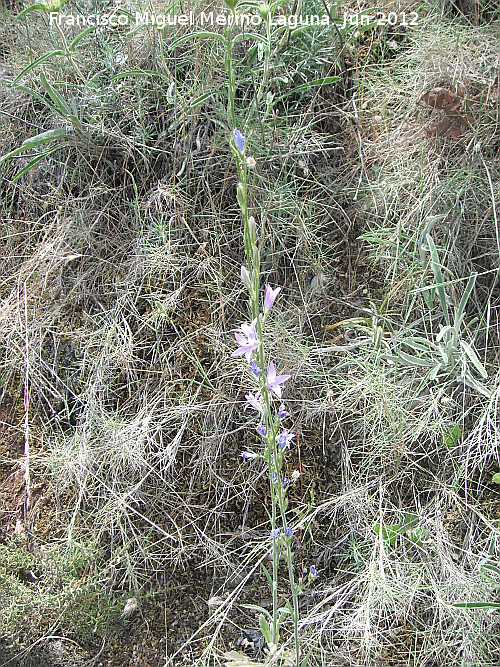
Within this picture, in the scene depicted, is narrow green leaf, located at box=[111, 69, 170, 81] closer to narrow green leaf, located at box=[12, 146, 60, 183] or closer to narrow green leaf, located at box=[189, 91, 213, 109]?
narrow green leaf, located at box=[189, 91, 213, 109]

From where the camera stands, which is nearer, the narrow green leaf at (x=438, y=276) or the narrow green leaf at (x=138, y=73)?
the narrow green leaf at (x=438, y=276)

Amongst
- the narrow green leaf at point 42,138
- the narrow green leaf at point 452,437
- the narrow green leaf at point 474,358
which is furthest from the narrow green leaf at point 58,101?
the narrow green leaf at point 452,437

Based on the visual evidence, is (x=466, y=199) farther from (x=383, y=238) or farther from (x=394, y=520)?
(x=394, y=520)

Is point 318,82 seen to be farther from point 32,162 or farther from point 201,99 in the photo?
point 32,162

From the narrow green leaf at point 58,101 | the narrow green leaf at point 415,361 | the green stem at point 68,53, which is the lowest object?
the narrow green leaf at point 415,361

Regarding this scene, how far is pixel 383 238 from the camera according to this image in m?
2.10

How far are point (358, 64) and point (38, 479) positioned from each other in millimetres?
1812

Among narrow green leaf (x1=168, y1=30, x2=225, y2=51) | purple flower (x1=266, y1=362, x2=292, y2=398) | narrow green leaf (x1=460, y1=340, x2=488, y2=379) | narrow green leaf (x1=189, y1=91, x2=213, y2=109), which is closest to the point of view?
purple flower (x1=266, y1=362, x2=292, y2=398)

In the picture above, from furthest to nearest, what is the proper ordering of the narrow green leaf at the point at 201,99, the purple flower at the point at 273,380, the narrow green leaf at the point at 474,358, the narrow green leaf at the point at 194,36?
the narrow green leaf at the point at 201,99
the narrow green leaf at the point at 194,36
the narrow green leaf at the point at 474,358
the purple flower at the point at 273,380

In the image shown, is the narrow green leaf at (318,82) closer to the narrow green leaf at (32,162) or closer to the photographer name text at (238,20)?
the photographer name text at (238,20)

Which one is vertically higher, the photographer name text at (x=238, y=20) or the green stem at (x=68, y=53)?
the photographer name text at (x=238, y=20)

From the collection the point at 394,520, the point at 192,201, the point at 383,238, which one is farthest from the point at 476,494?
the point at 192,201

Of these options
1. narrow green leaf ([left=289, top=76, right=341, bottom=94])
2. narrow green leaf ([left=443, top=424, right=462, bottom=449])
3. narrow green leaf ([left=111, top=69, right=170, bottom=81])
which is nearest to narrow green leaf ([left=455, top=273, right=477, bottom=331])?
narrow green leaf ([left=443, top=424, right=462, bottom=449])

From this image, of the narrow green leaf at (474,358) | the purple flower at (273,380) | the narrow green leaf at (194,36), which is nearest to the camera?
the purple flower at (273,380)
